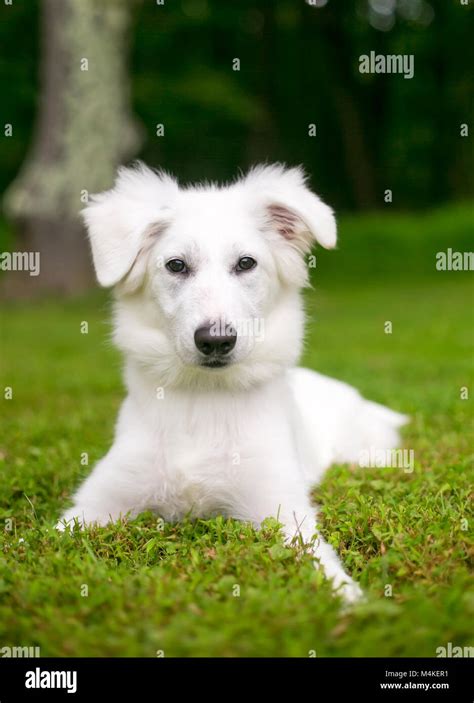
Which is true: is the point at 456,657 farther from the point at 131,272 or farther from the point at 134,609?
the point at 131,272

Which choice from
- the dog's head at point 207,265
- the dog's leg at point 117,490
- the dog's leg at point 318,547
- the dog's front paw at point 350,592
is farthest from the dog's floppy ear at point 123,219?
the dog's front paw at point 350,592

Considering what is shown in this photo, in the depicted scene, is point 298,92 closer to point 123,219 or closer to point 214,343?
point 123,219

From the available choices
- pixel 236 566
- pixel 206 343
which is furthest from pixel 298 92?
pixel 236 566

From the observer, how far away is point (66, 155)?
1590 cm

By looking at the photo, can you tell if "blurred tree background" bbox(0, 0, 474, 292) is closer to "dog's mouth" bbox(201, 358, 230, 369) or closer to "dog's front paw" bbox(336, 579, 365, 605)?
"dog's mouth" bbox(201, 358, 230, 369)

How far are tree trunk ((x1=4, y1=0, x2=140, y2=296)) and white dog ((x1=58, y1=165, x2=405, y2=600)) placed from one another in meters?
11.8

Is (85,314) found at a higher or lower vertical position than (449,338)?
higher

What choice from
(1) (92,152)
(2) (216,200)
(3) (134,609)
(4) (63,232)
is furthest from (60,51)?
(3) (134,609)

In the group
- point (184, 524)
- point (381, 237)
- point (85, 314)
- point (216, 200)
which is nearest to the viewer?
point (184, 524)

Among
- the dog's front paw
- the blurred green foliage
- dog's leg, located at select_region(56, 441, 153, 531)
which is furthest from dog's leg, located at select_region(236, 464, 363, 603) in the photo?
the blurred green foliage

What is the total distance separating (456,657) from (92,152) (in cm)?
1438

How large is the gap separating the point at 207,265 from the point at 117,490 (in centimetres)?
115

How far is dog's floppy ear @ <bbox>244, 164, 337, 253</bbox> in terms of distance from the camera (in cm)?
410

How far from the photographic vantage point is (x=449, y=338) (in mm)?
10750
